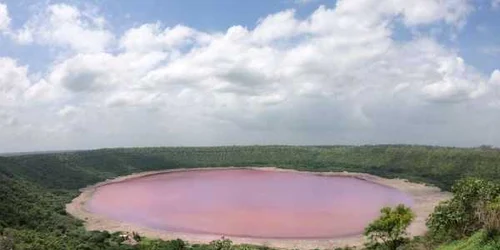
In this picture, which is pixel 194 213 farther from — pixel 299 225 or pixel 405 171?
pixel 405 171

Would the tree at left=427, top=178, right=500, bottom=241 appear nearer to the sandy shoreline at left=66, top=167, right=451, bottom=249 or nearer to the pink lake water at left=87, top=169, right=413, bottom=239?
the sandy shoreline at left=66, top=167, right=451, bottom=249

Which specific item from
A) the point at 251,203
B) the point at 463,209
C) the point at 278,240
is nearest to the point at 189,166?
the point at 251,203

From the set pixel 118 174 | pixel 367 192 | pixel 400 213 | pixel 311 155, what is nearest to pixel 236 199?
pixel 367 192

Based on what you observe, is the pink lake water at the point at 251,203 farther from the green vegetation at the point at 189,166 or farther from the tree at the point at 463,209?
the tree at the point at 463,209

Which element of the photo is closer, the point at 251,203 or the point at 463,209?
the point at 463,209

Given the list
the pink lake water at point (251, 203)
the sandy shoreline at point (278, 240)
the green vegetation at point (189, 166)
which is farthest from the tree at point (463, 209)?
the pink lake water at point (251, 203)

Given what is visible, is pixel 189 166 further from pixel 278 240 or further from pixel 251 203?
pixel 278 240
